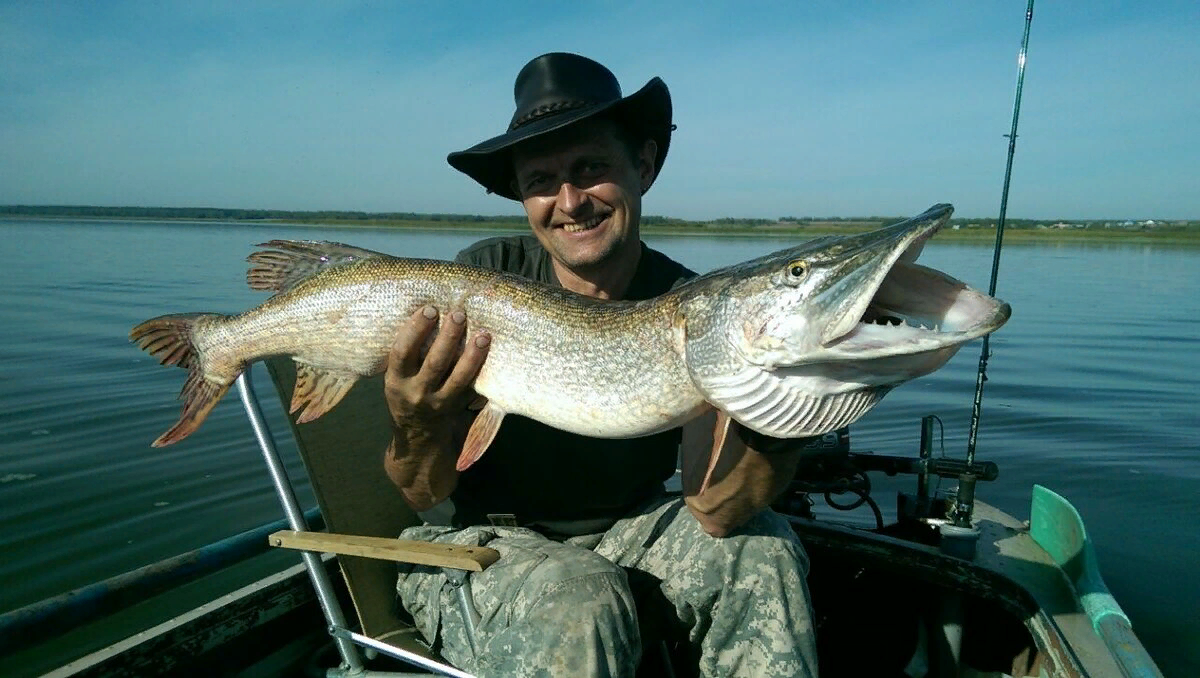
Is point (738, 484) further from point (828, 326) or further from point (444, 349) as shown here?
point (444, 349)

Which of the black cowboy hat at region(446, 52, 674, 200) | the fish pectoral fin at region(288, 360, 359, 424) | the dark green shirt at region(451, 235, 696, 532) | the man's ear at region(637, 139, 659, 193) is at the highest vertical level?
the black cowboy hat at region(446, 52, 674, 200)

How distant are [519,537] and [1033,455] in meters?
6.53

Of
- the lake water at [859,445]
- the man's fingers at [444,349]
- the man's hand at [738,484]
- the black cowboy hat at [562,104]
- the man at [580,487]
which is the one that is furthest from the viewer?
the lake water at [859,445]

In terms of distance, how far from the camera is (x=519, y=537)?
98.3 inches

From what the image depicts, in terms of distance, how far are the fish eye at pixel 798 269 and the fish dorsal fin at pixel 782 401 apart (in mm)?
245

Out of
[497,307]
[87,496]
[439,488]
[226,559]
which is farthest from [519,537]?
[87,496]

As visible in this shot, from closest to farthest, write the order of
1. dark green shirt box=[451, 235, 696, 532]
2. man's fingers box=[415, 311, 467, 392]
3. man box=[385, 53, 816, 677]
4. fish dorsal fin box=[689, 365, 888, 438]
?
fish dorsal fin box=[689, 365, 888, 438] → man box=[385, 53, 816, 677] → man's fingers box=[415, 311, 467, 392] → dark green shirt box=[451, 235, 696, 532]

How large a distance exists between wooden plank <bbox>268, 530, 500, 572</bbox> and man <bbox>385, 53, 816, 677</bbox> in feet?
0.41

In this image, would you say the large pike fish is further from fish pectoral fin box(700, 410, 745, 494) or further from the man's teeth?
the man's teeth

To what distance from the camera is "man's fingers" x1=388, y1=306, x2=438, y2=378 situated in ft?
7.82

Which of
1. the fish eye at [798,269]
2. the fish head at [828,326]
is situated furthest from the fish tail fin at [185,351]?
the fish eye at [798,269]

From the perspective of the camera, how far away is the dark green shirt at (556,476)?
107 inches

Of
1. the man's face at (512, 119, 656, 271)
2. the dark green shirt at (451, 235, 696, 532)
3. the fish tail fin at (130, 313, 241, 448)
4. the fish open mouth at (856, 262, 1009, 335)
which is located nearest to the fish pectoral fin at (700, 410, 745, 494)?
the dark green shirt at (451, 235, 696, 532)

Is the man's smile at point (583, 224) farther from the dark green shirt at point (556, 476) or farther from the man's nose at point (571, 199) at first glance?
the dark green shirt at point (556, 476)
